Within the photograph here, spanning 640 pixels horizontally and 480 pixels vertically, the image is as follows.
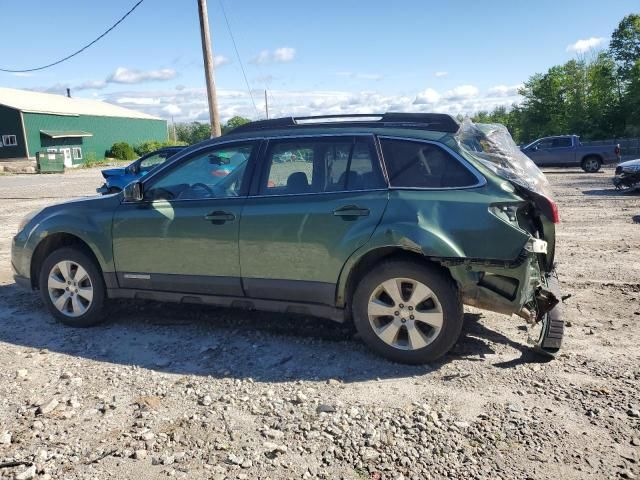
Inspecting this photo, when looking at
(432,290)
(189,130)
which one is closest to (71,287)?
(432,290)

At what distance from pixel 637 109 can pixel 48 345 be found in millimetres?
45896

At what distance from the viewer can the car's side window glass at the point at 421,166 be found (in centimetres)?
411

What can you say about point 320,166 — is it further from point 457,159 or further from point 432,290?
point 432,290

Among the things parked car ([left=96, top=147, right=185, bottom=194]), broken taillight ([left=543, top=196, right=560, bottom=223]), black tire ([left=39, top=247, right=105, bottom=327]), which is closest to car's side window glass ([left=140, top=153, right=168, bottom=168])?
parked car ([left=96, top=147, right=185, bottom=194])

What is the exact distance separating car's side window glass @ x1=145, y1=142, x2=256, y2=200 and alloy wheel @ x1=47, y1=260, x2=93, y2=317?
1017mm

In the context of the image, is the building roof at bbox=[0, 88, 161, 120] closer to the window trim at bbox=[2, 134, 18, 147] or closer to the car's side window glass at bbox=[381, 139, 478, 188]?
the window trim at bbox=[2, 134, 18, 147]

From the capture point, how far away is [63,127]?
152 ft

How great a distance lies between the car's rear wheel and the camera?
2373 centimetres

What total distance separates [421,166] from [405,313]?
1.14m

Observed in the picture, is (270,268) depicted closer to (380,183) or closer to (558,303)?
(380,183)

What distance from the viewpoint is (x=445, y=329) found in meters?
4.03

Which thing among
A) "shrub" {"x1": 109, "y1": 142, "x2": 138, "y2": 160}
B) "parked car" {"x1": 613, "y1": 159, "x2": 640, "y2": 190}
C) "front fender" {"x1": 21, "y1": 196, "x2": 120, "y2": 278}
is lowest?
"parked car" {"x1": 613, "y1": 159, "x2": 640, "y2": 190}

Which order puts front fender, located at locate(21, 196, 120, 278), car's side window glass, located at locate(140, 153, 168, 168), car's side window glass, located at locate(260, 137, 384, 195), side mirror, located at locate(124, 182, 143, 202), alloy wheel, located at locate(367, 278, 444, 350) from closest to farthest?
alloy wheel, located at locate(367, 278, 444, 350)
car's side window glass, located at locate(260, 137, 384, 195)
side mirror, located at locate(124, 182, 143, 202)
front fender, located at locate(21, 196, 120, 278)
car's side window glass, located at locate(140, 153, 168, 168)

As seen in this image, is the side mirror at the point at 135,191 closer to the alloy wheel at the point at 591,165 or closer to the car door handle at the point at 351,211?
the car door handle at the point at 351,211
